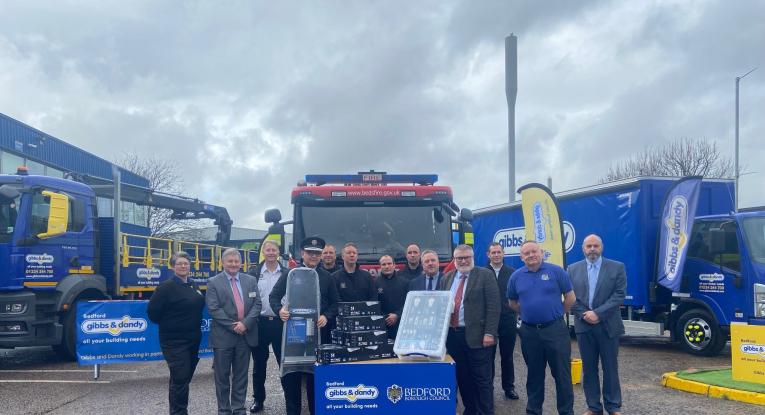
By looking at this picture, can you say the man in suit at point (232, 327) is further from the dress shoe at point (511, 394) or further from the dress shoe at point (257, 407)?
the dress shoe at point (511, 394)

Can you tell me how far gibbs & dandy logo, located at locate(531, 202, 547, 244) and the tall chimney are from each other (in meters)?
7.25

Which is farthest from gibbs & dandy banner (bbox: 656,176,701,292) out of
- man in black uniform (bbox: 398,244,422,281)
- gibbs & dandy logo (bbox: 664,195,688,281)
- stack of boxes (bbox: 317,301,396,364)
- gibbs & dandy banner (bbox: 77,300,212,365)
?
gibbs & dandy banner (bbox: 77,300,212,365)

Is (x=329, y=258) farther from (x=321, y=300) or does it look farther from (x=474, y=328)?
(x=474, y=328)

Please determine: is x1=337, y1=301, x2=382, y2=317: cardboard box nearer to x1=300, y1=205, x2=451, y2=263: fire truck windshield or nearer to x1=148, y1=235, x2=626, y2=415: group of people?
x1=148, y1=235, x2=626, y2=415: group of people

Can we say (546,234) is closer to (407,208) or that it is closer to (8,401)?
(407,208)

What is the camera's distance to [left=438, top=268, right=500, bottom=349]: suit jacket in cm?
607

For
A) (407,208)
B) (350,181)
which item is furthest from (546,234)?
(350,181)

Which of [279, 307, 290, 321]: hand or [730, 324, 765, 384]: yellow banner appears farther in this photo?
[730, 324, 765, 384]: yellow banner

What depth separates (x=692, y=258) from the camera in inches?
426

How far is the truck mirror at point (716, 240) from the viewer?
1005 cm

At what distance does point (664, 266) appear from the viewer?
1066cm

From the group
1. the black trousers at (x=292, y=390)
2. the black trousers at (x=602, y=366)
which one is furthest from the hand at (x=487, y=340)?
the black trousers at (x=292, y=390)

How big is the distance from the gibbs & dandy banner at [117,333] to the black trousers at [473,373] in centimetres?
437

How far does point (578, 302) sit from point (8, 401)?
22.5 ft
